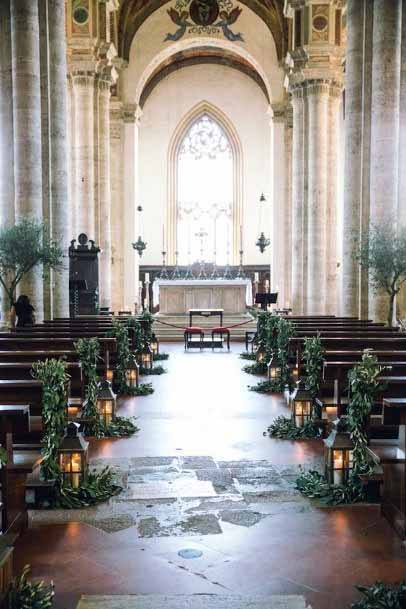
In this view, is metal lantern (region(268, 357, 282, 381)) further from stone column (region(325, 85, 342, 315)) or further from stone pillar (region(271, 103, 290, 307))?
stone pillar (region(271, 103, 290, 307))

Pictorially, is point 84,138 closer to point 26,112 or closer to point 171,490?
point 26,112

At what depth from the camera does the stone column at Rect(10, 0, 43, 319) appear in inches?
579

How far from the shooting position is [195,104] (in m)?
38.8

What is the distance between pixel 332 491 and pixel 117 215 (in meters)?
26.5

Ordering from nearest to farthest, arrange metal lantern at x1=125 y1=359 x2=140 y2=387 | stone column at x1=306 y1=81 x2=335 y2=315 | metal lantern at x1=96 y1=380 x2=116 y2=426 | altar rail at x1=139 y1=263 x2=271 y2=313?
metal lantern at x1=96 y1=380 x2=116 y2=426 → metal lantern at x1=125 y1=359 x2=140 y2=387 → stone column at x1=306 y1=81 x2=335 y2=315 → altar rail at x1=139 y1=263 x2=271 y2=313

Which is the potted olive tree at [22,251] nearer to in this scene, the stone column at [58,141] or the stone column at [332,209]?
the stone column at [58,141]

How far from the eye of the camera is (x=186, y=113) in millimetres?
38812

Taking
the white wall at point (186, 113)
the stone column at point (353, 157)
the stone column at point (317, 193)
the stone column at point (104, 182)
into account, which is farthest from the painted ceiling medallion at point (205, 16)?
the stone column at point (353, 157)

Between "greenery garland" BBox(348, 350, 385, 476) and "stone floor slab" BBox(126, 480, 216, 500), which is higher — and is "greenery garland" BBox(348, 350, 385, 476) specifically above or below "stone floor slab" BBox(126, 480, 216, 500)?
above

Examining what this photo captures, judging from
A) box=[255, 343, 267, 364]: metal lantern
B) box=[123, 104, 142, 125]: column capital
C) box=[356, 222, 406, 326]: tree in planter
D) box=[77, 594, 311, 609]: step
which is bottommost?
box=[77, 594, 311, 609]: step

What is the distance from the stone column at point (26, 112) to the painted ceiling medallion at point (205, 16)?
58.9 ft

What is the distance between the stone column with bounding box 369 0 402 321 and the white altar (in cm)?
1181

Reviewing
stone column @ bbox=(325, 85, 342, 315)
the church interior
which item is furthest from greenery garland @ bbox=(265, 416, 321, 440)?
stone column @ bbox=(325, 85, 342, 315)

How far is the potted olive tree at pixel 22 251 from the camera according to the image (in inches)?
535
